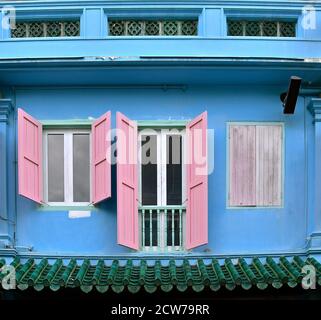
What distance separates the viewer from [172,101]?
21.0ft

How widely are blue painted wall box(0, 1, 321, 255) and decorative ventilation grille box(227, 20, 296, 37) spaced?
14cm

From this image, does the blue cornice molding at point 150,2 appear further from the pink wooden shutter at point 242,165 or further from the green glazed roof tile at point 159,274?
the green glazed roof tile at point 159,274

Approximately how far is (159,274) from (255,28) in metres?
3.47

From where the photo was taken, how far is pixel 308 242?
249 inches

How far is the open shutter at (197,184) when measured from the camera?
603cm

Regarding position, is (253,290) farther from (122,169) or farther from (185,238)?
(122,169)

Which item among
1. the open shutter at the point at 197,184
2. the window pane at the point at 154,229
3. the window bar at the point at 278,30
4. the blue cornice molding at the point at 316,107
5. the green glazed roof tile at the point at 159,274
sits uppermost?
the window bar at the point at 278,30

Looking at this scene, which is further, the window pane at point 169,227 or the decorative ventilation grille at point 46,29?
the decorative ventilation grille at point 46,29

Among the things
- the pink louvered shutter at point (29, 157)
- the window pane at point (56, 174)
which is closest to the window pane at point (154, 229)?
the window pane at point (56, 174)

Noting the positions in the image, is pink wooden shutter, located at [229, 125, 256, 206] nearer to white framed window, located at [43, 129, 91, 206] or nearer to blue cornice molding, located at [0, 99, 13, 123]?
white framed window, located at [43, 129, 91, 206]

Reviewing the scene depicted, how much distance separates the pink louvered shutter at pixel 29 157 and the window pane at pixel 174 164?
1.67 meters

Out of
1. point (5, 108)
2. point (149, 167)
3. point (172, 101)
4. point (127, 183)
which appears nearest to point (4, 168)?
point (5, 108)
